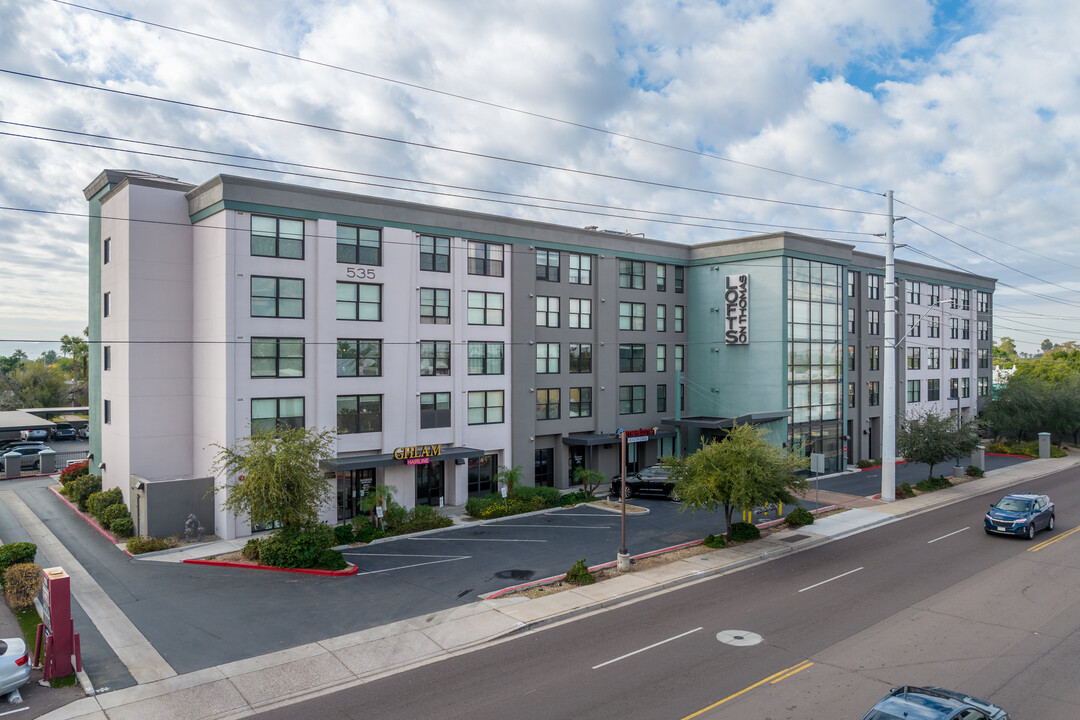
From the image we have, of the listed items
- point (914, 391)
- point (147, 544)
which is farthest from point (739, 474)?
point (914, 391)

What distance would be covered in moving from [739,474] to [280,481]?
1621cm

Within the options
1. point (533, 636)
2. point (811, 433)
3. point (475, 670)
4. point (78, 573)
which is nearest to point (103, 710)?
point (475, 670)

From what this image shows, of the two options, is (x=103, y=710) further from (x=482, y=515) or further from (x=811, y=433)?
(x=811, y=433)

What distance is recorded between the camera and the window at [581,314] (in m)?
40.1

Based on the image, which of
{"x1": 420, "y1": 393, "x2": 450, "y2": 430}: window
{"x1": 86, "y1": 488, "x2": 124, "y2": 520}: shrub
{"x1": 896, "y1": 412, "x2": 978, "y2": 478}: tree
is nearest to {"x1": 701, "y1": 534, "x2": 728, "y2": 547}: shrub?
{"x1": 420, "y1": 393, "x2": 450, "y2": 430}: window

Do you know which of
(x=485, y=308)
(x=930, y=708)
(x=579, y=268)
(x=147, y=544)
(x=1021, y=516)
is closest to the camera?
(x=930, y=708)

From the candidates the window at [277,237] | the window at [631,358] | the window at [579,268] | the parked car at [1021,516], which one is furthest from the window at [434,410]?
the parked car at [1021,516]

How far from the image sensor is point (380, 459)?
31.1 metres

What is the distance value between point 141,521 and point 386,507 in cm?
981

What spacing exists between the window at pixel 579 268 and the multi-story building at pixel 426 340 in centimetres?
14

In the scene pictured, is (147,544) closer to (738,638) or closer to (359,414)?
(359,414)

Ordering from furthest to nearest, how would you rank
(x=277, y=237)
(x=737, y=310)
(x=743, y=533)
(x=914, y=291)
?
(x=914, y=291)
(x=737, y=310)
(x=277, y=237)
(x=743, y=533)

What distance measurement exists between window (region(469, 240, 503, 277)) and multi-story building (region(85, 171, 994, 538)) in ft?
0.30

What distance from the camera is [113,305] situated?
3216 cm
